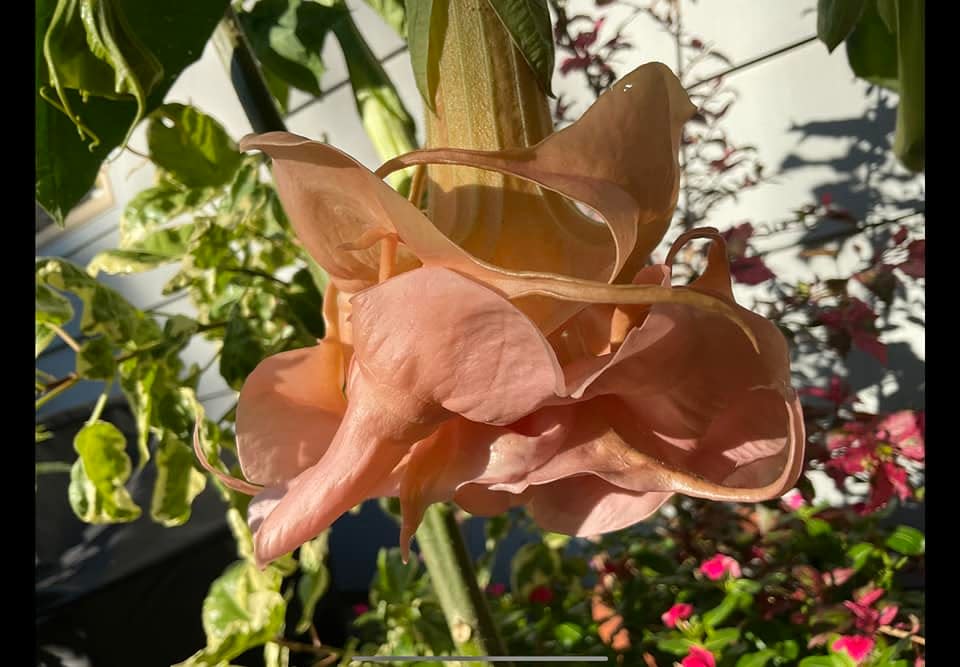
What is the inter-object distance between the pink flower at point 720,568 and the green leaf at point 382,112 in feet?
2.11

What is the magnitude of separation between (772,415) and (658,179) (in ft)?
0.21

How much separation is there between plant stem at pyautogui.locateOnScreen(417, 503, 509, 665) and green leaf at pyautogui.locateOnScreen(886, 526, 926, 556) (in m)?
0.51

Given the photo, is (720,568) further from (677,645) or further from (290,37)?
(290,37)

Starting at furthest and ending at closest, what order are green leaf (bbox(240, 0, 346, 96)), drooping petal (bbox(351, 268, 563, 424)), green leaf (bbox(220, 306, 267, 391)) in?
green leaf (bbox(220, 306, 267, 391)) < green leaf (bbox(240, 0, 346, 96)) < drooping petal (bbox(351, 268, 563, 424))

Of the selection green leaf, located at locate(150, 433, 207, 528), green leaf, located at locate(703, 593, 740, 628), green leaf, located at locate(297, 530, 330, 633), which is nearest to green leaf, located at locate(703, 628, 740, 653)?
green leaf, located at locate(703, 593, 740, 628)

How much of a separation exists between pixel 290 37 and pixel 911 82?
0.30 meters

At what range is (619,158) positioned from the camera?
0.16 meters

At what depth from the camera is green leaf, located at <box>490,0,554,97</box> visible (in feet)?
0.59

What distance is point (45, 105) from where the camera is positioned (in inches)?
11.3

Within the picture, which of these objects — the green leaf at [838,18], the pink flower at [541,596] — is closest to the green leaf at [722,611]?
the pink flower at [541,596]

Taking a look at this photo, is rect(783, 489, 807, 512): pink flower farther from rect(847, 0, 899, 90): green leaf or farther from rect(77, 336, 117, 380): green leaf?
rect(77, 336, 117, 380): green leaf

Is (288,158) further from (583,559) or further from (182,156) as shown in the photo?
(583,559)

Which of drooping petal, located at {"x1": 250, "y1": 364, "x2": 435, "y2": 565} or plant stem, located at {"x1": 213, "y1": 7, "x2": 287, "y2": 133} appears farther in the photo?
plant stem, located at {"x1": 213, "y1": 7, "x2": 287, "y2": 133}

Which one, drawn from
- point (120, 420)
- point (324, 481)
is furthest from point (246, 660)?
point (324, 481)
